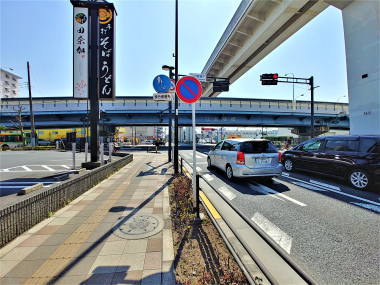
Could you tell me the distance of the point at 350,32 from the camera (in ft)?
36.7

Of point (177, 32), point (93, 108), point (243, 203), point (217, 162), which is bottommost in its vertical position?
point (243, 203)

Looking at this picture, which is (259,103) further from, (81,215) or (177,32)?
(81,215)

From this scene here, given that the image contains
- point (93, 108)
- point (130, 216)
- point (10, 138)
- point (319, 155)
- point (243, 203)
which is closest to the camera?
point (130, 216)

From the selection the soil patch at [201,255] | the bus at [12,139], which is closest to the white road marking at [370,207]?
the soil patch at [201,255]

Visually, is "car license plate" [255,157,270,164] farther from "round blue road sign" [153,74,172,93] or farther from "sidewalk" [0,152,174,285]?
"round blue road sign" [153,74,172,93]

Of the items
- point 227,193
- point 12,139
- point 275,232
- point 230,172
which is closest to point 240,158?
point 230,172

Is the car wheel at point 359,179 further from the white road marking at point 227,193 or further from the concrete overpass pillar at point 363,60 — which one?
the concrete overpass pillar at point 363,60

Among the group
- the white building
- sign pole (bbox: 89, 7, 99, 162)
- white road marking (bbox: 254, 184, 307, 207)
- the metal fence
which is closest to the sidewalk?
the metal fence

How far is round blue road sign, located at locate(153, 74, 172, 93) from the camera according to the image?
788 centimetres

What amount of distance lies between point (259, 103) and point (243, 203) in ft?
121

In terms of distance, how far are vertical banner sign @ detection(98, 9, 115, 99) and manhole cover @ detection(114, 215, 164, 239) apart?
20.4ft

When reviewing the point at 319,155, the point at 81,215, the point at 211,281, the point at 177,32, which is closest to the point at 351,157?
Result: the point at 319,155

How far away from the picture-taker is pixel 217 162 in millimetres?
8711

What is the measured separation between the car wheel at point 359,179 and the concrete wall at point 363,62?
5849 millimetres
